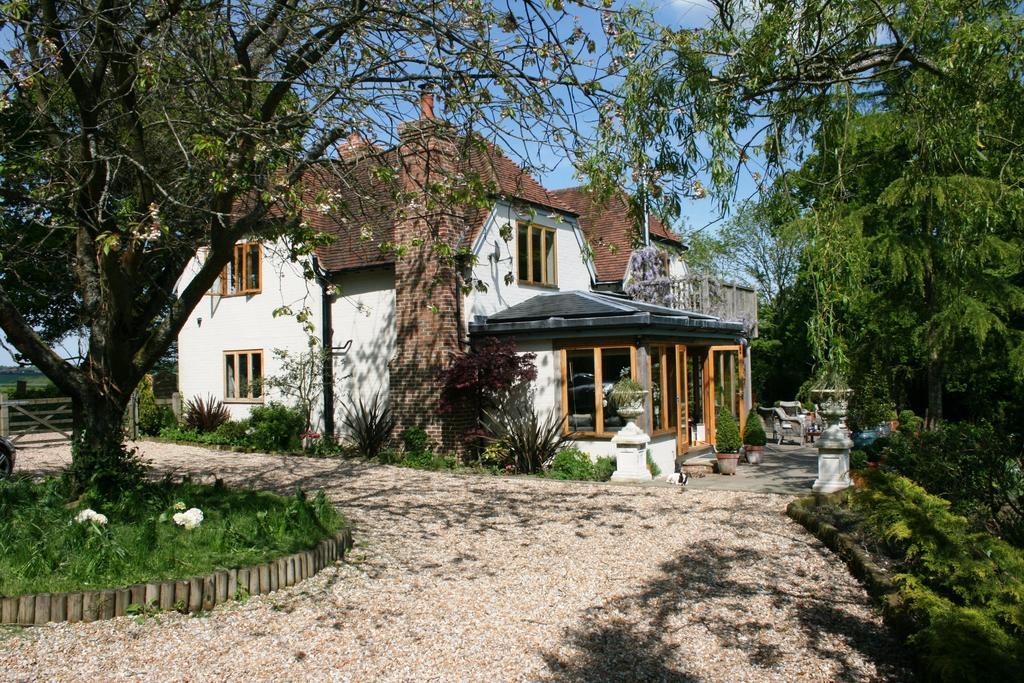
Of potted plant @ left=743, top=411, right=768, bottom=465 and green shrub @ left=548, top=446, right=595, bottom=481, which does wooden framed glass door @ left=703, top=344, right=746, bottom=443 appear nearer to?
potted plant @ left=743, top=411, right=768, bottom=465

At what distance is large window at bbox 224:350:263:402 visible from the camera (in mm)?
19000

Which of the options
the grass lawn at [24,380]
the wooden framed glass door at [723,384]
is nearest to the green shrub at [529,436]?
the wooden framed glass door at [723,384]

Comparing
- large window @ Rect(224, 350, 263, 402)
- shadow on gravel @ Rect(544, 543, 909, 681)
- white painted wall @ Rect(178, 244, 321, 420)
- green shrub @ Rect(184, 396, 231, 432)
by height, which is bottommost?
shadow on gravel @ Rect(544, 543, 909, 681)

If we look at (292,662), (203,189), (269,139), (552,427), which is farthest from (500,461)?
(292,662)

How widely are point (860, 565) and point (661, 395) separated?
327 inches

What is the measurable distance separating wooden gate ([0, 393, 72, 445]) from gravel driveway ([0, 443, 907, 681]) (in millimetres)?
13376

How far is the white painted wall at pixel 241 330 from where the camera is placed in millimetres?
18453

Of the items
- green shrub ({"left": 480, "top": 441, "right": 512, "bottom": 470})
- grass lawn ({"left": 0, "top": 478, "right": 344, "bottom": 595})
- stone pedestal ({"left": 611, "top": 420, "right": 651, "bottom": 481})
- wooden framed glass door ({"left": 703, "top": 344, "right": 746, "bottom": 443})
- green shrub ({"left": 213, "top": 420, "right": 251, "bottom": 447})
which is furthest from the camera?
green shrub ({"left": 213, "top": 420, "right": 251, "bottom": 447})

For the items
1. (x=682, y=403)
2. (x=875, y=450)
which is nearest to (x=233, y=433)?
(x=682, y=403)

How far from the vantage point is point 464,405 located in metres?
15.1

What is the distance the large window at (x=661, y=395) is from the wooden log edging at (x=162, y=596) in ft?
30.9

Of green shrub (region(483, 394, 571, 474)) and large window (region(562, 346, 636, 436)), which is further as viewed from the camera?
large window (region(562, 346, 636, 436))

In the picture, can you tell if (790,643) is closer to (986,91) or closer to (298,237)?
(986,91)

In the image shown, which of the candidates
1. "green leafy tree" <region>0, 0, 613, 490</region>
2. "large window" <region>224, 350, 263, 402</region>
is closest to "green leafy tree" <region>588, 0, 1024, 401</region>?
"green leafy tree" <region>0, 0, 613, 490</region>
